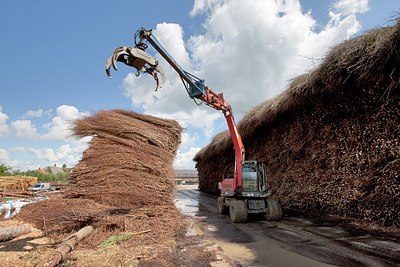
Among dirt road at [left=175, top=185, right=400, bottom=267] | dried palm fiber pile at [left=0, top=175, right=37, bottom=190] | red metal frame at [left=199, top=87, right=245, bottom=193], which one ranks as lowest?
dirt road at [left=175, top=185, right=400, bottom=267]

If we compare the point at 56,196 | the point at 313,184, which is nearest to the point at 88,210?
the point at 56,196

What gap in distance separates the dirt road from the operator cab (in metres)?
1.34

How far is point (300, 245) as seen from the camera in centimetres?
574

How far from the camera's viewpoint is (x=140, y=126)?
8852 mm

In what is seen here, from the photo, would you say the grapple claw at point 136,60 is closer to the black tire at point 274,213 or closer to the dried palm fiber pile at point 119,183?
the dried palm fiber pile at point 119,183

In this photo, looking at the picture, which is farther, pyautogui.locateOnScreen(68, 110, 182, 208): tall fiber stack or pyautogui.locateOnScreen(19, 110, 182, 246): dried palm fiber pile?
pyautogui.locateOnScreen(68, 110, 182, 208): tall fiber stack

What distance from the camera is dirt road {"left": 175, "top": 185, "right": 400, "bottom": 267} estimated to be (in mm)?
4660

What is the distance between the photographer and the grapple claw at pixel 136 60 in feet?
21.3

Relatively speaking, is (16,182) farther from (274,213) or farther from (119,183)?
(274,213)

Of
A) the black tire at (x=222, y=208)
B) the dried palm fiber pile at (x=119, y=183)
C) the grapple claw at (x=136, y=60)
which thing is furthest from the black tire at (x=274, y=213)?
the grapple claw at (x=136, y=60)

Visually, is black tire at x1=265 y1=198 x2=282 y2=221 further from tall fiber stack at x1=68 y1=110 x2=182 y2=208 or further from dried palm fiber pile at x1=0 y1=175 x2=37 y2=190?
dried palm fiber pile at x1=0 y1=175 x2=37 y2=190

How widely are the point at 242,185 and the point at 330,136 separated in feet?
11.2

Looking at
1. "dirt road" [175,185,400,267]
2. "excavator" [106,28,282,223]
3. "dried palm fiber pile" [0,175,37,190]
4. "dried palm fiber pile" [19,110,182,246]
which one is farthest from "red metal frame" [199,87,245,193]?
"dried palm fiber pile" [0,175,37,190]

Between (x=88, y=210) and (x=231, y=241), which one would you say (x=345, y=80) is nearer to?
(x=231, y=241)
